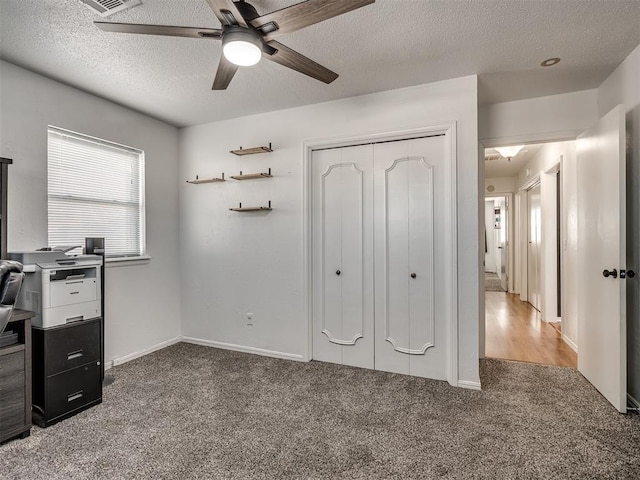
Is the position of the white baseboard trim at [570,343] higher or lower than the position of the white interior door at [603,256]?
lower

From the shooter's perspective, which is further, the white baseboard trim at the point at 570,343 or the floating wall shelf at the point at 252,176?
the white baseboard trim at the point at 570,343

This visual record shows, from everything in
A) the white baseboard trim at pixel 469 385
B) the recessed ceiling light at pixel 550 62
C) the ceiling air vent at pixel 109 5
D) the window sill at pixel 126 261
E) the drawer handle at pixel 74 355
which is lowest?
the white baseboard trim at pixel 469 385

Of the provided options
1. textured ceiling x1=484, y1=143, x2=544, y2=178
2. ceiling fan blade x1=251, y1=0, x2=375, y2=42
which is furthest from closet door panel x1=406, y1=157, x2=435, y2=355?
textured ceiling x1=484, y1=143, x2=544, y2=178

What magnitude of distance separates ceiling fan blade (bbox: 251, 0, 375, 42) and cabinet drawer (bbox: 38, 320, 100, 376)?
227 centimetres

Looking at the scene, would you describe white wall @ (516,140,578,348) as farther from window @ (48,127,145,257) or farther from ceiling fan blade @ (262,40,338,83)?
window @ (48,127,145,257)

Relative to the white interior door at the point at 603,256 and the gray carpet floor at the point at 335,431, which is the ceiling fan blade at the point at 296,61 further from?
the gray carpet floor at the point at 335,431

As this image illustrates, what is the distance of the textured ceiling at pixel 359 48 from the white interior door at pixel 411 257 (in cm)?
66

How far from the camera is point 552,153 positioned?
444 centimetres

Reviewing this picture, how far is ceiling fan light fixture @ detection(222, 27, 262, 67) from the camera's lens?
158 cm

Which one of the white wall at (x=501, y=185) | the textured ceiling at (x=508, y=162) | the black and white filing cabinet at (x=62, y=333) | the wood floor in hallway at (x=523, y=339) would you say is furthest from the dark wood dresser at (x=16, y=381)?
the white wall at (x=501, y=185)

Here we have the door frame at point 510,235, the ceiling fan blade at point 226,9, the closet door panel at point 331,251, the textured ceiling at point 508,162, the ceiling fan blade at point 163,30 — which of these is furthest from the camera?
the door frame at point 510,235

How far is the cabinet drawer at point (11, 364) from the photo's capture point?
201 cm

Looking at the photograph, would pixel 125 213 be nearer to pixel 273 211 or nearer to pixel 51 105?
pixel 51 105

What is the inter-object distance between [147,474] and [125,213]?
2516 mm
